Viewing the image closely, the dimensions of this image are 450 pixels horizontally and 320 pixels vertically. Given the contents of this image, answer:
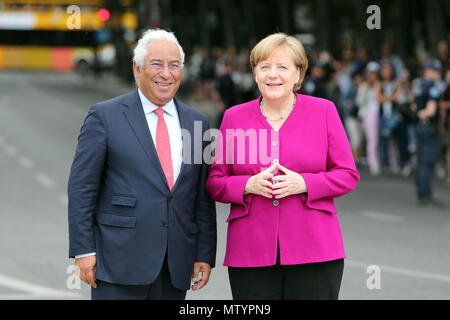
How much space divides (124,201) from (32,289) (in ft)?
13.1

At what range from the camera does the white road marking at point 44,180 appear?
52.8ft

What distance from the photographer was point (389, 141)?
1797 cm

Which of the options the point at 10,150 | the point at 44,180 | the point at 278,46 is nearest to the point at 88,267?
the point at 278,46

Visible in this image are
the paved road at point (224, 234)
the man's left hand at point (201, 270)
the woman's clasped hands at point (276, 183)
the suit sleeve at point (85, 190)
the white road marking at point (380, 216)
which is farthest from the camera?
the white road marking at point (380, 216)

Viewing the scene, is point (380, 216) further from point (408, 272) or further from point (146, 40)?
point (146, 40)

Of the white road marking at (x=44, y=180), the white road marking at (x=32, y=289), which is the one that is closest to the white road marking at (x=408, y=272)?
the white road marking at (x=32, y=289)

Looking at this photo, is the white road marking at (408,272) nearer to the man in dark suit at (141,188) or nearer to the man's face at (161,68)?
the man in dark suit at (141,188)

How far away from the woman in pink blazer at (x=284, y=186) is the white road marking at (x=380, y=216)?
8.24 metres

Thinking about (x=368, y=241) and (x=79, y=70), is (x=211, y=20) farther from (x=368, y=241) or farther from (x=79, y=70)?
(x=368, y=241)

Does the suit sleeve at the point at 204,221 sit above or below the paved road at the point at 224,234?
above

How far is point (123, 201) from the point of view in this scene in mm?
4504

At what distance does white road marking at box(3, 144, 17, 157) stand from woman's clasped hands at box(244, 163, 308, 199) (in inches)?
682

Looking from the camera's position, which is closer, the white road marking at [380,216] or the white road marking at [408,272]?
the white road marking at [408,272]
